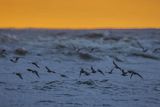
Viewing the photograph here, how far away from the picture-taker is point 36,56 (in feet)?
82.1

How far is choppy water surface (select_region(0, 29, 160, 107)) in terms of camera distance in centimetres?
1559

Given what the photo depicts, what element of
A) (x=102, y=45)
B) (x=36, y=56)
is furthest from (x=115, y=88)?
(x=102, y=45)

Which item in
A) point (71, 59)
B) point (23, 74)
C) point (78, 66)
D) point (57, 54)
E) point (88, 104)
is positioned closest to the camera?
point (88, 104)

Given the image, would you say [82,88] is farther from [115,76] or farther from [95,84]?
[115,76]

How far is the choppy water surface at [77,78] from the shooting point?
15594 mm

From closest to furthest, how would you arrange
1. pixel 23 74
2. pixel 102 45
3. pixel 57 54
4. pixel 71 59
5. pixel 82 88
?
pixel 82 88
pixel 23 74
pixel 71 59
pixel 57 54
pixel 102 45

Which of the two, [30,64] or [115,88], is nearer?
[115,88]

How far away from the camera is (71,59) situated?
2394cm

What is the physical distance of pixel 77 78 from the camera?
741 inches

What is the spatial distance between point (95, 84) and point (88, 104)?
2685 mm

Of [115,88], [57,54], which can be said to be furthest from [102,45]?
[115,88]

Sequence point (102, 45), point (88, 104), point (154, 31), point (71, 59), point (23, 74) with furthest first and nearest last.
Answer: point (154, 31) < point (102, 45) < point (71, 59) < point (23, 74) < point (88, 104)

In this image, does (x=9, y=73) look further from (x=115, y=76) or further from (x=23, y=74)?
(x=115, y=76)

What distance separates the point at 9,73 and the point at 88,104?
4.85 metres
